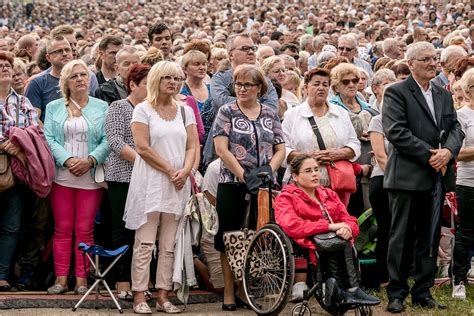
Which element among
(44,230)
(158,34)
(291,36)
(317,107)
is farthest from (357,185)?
(291,36)

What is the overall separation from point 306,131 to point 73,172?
2.16m

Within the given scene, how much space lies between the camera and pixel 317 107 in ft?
37.9

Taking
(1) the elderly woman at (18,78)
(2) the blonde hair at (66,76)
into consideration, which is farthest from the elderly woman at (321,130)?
(1) the elderly woman at (18,78)

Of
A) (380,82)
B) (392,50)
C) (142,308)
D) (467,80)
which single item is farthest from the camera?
(392,50)

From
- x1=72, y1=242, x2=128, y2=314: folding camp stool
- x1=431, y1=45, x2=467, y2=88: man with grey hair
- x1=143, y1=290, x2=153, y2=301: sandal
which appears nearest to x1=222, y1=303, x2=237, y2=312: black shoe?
x1=143, y1=290, x2=153, y2=301: sandal

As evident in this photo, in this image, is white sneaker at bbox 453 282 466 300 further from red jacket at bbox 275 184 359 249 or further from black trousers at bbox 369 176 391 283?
red jacket at bbox 275 184 359 249

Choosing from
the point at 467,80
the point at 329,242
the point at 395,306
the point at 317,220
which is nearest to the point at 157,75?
the point at 317,220

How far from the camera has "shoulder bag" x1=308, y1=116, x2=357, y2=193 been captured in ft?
36.8

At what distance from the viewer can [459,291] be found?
11.2m

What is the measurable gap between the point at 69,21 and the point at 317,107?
1964 inches

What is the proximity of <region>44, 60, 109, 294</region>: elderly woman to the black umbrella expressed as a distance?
116 inches

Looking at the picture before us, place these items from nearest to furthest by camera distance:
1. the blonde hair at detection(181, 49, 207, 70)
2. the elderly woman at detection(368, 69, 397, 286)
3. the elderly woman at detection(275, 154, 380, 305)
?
the elderly woman at detection(275, 154, 380, 305) → the elderly woman at detection(368, 69, 397, 286) → the blonde hair at detection(181, 49, 207, 70)

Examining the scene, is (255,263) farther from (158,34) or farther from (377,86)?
(158,34)

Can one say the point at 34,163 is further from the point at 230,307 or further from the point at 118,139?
the point at 230,307
